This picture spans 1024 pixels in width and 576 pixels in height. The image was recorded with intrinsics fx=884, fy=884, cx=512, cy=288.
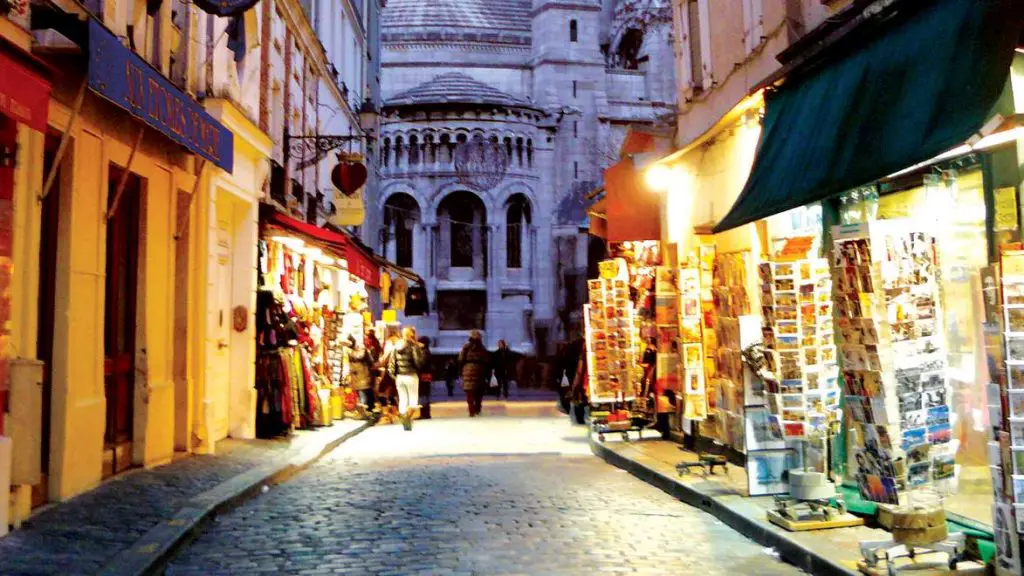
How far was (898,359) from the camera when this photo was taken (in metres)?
5.96

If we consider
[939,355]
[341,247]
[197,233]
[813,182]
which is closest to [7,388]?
[197,233]

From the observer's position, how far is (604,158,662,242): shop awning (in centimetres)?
1473

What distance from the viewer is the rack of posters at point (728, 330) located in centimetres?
1007

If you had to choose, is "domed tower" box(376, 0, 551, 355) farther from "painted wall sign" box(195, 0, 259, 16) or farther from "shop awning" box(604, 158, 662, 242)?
"painted wall sign" box(195, 0, 259, 16)

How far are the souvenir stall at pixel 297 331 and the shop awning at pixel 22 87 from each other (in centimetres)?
781

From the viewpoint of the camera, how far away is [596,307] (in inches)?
599

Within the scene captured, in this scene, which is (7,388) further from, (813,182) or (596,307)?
(596,307)

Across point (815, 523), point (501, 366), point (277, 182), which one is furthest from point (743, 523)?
point (501, 366)

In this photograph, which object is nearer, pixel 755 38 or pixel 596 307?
pixel 755 38

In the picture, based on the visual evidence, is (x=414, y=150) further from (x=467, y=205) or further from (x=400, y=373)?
(x=400, y=373)

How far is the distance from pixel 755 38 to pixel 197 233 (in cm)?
786

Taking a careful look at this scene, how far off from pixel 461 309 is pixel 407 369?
29854mm

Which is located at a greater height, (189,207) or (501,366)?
(189,207)

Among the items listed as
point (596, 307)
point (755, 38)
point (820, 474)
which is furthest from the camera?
point (596, 307)
